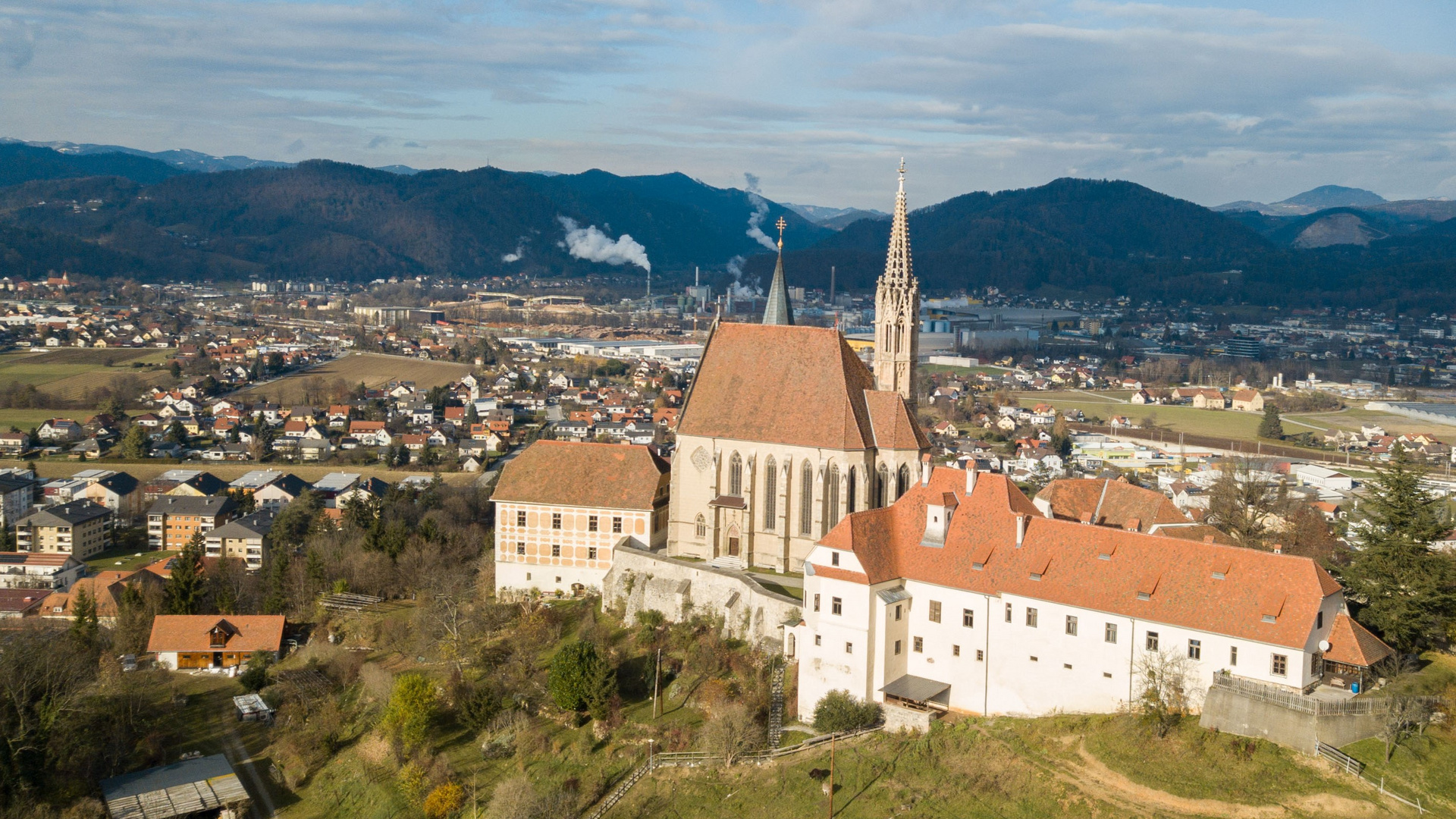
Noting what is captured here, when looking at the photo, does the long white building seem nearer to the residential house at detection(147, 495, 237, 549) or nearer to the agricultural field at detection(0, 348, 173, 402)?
the residential house at detection(147, 495, 237, 549)

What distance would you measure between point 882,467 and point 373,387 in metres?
107

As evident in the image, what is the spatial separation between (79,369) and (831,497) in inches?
5035

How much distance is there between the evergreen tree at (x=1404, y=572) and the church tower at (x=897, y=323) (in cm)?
1804

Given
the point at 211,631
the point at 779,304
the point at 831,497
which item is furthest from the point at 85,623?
the point at 779,304

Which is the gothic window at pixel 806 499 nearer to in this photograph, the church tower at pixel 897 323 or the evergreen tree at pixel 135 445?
the church tower at pixel 897 323

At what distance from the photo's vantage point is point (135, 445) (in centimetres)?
10350

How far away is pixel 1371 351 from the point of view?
619 ft

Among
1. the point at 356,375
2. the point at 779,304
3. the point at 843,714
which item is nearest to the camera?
the point at 843,714

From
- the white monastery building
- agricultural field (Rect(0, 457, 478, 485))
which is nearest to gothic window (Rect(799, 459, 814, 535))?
the white monastery building

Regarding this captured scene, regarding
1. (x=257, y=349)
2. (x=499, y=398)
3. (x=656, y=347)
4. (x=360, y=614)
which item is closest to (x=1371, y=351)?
(x=656, y=347)

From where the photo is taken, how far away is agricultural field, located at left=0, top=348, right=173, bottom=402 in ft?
440

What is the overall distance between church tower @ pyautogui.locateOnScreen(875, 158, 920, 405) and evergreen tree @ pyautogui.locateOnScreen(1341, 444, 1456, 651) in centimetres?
1804

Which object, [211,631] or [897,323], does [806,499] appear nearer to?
[897,323]

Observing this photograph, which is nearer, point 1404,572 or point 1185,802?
point 1185,802
